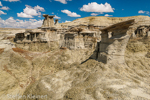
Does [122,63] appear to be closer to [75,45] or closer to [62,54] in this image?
[75,45]

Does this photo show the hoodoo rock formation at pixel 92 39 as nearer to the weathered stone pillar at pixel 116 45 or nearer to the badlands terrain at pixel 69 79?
the weathered stone pillar at pixel 116 45

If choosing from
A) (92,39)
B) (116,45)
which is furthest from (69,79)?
(92,39)

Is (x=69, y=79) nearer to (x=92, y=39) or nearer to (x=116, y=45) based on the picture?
(x=116, y=45)

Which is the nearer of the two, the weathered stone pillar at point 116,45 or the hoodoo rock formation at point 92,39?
the weathered stone pillar at point 116,45

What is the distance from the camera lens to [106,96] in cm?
875

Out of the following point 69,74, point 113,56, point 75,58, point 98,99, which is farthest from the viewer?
point 75,58

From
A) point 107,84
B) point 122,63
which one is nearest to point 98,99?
point 107,84

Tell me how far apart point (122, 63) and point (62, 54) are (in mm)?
14236

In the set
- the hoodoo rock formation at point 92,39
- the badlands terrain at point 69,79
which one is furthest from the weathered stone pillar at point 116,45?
the badlands terrain at point 69,79

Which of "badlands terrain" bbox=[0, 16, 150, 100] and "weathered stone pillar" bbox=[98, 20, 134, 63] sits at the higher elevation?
"weathered stone pillar" bbox=[98, 20, 134, 63]

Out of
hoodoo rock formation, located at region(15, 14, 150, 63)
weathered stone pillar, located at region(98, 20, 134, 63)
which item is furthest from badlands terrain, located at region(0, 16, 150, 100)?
hoodoo rock formation, located at region(15, 14, 150, 63)

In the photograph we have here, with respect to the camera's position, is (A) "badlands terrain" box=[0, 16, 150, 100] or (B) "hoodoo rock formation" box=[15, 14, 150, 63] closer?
(A) "badlands terrain" box=[0, 16, 150, 100]

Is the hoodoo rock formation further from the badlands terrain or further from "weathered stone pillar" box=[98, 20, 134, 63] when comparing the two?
the badlands terrain

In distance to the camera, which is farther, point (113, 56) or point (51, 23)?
point (51, 23)
